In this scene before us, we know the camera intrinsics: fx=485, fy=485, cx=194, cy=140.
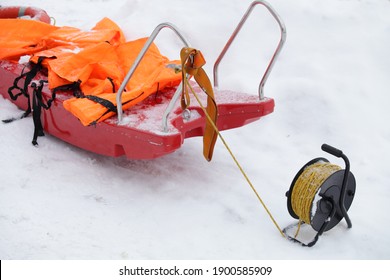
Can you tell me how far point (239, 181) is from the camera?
3.55 meters

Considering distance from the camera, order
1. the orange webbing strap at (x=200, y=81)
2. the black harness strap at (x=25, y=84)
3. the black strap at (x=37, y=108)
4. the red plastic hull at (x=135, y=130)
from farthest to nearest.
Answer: the black harness strap at (x=25, y=84), the black strap at (x=37, y=108), the red plastic hull at (x=135, y=130), the orange webbing strap at (x=200, y=81)

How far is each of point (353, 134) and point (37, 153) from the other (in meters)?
2.61

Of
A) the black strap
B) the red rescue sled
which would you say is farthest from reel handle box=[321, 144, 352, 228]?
the black strap

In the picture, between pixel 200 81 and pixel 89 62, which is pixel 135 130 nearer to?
pixel 200 81

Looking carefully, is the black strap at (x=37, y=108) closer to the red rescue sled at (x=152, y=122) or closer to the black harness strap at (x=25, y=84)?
the red rescue sled at (x=152, y=122)

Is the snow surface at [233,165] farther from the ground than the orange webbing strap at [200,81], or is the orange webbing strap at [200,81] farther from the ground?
the orange webbing strap at [200,81]

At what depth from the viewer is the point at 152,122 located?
3256mm

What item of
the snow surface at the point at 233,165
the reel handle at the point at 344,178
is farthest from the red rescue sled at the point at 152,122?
the reel handle at the point at 344,178

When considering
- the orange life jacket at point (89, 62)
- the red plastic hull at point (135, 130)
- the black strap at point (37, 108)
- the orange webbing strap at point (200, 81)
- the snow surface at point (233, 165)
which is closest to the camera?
the orange webbing strap at point (200, 81)

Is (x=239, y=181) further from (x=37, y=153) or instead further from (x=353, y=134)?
(x=37, y=153)

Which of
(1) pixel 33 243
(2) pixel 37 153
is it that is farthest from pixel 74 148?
(1) pixel 33 243

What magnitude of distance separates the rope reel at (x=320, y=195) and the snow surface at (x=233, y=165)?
142mm

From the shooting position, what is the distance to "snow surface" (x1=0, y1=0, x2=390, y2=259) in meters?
2.93

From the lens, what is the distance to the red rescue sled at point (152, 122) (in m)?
3.10
